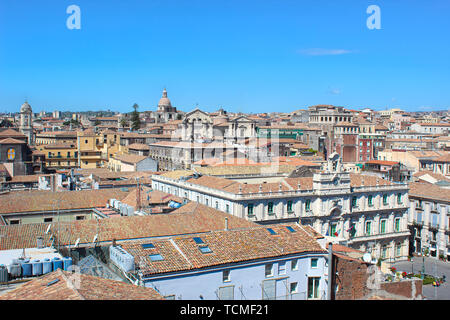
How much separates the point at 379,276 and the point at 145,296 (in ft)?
35.3

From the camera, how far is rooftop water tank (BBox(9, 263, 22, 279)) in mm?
15867

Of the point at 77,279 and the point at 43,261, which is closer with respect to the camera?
the point at 77,279

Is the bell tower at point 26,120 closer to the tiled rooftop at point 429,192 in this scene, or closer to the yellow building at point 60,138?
the yellow building at point 60,138

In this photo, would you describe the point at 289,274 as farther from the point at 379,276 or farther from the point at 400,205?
the point at 400,205

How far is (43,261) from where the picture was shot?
16547 millimetres

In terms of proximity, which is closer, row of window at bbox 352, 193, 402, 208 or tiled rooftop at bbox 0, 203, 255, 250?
tiled rooftop at bbox 0, 203, 255, 250

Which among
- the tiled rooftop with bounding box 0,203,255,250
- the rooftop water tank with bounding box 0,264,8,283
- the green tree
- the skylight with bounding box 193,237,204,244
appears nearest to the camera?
the rooftop water tank with bounding box 0,264,8,283

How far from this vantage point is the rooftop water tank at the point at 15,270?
1587cm

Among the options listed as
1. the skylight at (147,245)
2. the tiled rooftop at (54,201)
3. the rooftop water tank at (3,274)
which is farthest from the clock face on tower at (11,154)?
the rooftop water tank at (3,274)

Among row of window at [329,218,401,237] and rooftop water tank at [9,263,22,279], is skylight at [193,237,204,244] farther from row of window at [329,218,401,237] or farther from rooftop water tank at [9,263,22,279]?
row of window at [329,218,401,237]

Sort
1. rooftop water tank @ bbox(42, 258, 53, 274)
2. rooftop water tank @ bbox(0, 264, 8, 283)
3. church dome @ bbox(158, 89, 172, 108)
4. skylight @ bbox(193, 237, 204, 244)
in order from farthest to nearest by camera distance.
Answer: church dome @ bbox(158, 89, 172, 108) → skylight @ bbox(193, 237, 204, 244) → rooftop water tank @ bbox(42, 258, 53, 274) → rooftop water tank @ bbox(0, 264, 8, 283)

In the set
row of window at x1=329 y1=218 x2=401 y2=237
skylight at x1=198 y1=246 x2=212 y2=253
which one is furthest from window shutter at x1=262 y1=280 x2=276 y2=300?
row of window at x1=329 y1=218 x2=401 y2=237

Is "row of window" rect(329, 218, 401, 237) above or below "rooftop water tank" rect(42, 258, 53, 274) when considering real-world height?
below
